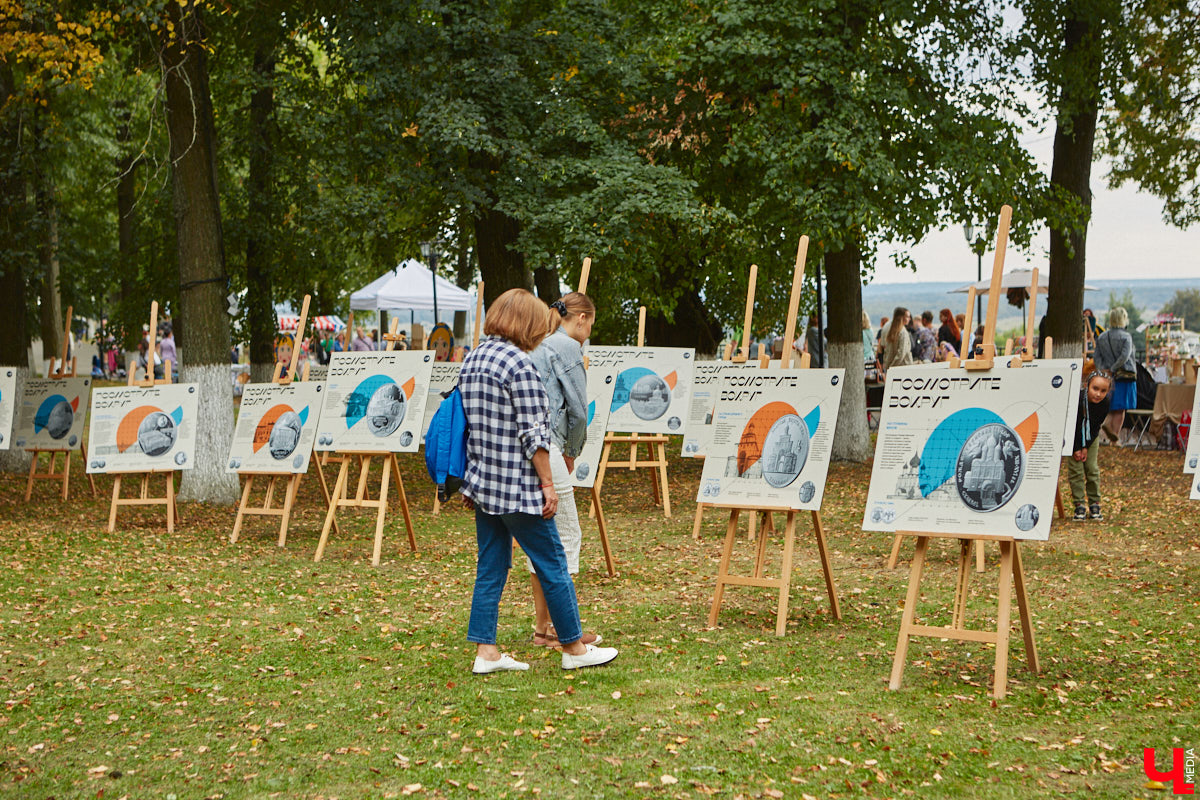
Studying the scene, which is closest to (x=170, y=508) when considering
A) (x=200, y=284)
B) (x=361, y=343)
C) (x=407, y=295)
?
(x=200, y=284)

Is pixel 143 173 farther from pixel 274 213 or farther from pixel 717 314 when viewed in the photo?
pixel 717 314

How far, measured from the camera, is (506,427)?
18.0 ft

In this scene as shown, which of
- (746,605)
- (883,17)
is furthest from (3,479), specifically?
(883,17)

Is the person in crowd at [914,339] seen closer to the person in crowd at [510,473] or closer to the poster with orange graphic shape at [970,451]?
A: the poster with orange graphic shape at [970,451]

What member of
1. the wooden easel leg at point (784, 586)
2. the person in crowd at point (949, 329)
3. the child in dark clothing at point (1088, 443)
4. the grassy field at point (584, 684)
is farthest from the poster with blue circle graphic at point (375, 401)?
the person in crowd at point (949, 329)

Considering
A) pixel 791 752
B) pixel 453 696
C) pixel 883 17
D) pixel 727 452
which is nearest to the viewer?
pixel 791 752

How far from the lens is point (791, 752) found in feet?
14.6

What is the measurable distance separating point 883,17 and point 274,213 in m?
8.84

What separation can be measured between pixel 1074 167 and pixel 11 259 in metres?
13.8

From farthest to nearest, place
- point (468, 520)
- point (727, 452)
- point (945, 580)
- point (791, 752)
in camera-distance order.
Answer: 1. point (468, 520)
2. point (945, 580)
3. point (727, 452)
4. point (791, 752)

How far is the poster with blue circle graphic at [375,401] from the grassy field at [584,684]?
0.94 m

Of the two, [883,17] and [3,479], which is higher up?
[883,17]

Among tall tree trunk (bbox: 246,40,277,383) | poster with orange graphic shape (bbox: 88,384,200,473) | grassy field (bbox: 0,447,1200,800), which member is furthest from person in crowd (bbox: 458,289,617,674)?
tall tree trunk (bbox: 246,40,277,383)

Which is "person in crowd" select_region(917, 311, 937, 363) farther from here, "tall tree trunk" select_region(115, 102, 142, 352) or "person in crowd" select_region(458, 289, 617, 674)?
"person in crowd" select_region(458, 289, 617, 674)
